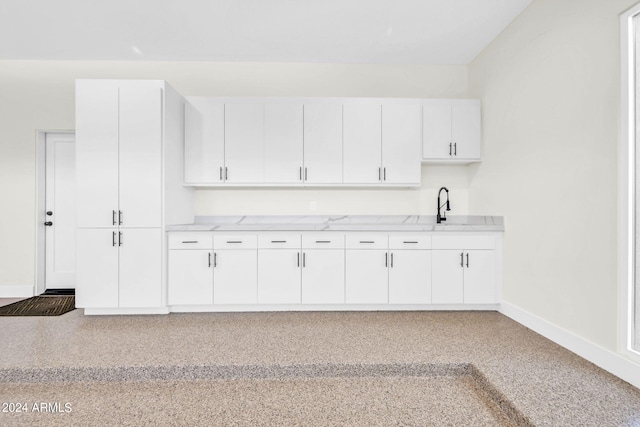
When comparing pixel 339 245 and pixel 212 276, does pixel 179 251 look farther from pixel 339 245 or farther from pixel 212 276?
pixel 339 245

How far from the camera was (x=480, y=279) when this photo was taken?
3.49 metres

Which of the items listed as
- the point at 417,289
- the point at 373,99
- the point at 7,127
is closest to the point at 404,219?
the point at 417,289

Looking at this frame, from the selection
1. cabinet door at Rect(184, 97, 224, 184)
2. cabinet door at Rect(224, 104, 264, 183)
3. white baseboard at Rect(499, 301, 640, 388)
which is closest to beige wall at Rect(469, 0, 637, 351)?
white baseboard at Rect(499, 301, 640, 388)

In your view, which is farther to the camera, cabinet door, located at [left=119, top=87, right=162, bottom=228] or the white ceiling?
cabinet door, located at [left=119, top=87, right=162, bottom=228]

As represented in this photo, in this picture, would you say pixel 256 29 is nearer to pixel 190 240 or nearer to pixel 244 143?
pixel 244 143

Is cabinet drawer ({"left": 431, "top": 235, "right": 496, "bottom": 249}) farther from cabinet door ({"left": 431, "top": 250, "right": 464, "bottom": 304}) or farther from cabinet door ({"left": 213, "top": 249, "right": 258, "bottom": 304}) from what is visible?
cabinet door ({"left": 213, "top": 249, "right": 258, "bottom": 304})

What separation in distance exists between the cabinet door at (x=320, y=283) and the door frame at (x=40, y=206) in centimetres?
346

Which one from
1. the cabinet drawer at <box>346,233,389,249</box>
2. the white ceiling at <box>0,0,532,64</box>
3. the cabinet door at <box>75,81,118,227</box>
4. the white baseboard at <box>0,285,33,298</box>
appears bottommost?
the white baseboard at <box>0,285,33,298</box>

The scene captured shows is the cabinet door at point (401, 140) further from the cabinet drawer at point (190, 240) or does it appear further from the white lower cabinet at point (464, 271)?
the cabinet drawer at point (190, 240)

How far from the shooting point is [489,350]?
8.28 ft

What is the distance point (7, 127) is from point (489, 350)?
19.1 feet

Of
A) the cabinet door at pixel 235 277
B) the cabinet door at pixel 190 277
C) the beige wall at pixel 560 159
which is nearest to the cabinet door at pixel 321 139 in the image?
the cabinet door at pixel 235 277

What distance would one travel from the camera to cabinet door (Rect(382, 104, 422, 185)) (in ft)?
12.5

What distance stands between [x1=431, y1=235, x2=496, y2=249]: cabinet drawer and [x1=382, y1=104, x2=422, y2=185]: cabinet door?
2.39 feet
